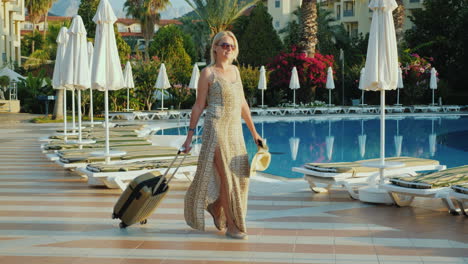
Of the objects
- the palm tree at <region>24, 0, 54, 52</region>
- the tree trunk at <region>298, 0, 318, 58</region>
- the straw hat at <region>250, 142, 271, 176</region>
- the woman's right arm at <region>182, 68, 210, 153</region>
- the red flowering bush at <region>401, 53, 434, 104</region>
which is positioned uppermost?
the palm tree at <region>24, 0, 54, 52</region>

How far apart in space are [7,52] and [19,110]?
12815 mm

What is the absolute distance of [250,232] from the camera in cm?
618

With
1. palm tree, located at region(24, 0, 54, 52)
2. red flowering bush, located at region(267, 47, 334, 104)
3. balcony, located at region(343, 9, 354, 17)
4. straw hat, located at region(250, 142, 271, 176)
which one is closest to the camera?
straw hat, located at region(250, 142, 271, 176)

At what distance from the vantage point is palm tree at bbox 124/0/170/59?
50.3m

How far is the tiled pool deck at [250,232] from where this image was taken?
527 centimetres

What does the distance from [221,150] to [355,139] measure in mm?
13650

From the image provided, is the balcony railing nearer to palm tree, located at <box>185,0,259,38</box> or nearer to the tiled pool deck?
palm tree, located at <box>185,0,259,38</box>

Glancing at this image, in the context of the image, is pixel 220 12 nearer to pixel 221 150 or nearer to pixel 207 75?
pixel 207 75

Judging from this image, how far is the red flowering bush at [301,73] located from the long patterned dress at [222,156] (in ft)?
84.4

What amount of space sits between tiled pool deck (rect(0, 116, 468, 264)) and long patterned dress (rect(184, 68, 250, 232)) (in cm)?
29

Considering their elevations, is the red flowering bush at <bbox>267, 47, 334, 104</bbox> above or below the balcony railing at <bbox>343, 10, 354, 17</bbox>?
below

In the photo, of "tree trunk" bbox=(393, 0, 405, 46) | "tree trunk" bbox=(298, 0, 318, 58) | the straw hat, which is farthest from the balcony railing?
the straw hat

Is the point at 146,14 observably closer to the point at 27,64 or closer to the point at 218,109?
the point at 27,64

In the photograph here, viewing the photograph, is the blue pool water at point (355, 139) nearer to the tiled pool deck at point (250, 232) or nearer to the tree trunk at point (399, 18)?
the tiled pool deck at point (250, 232)
